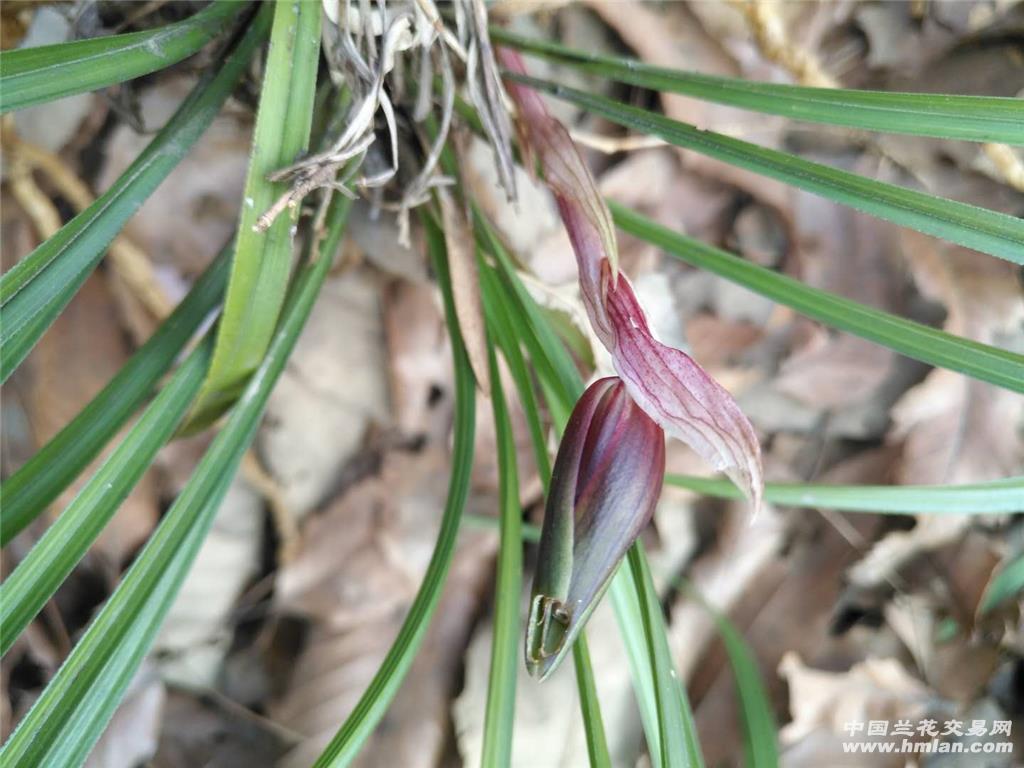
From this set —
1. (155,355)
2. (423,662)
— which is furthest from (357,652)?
(155,355)


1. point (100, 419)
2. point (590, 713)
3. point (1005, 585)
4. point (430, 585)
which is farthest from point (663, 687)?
point (1005, 585)

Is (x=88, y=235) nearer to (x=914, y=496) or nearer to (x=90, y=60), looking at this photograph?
(x=90, y=60)

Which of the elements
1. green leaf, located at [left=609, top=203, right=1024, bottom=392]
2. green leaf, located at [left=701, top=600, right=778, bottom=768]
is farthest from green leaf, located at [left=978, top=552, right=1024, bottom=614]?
green leaf, located at [left=609, top=203, right=1024, bottom=392]

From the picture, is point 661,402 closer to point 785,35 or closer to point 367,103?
point 367,103

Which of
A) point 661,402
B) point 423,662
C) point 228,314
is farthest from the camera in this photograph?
point 423,662

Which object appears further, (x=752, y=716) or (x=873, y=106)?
(x=752, y=716)

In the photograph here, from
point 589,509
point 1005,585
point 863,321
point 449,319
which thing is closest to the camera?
point 589,509
